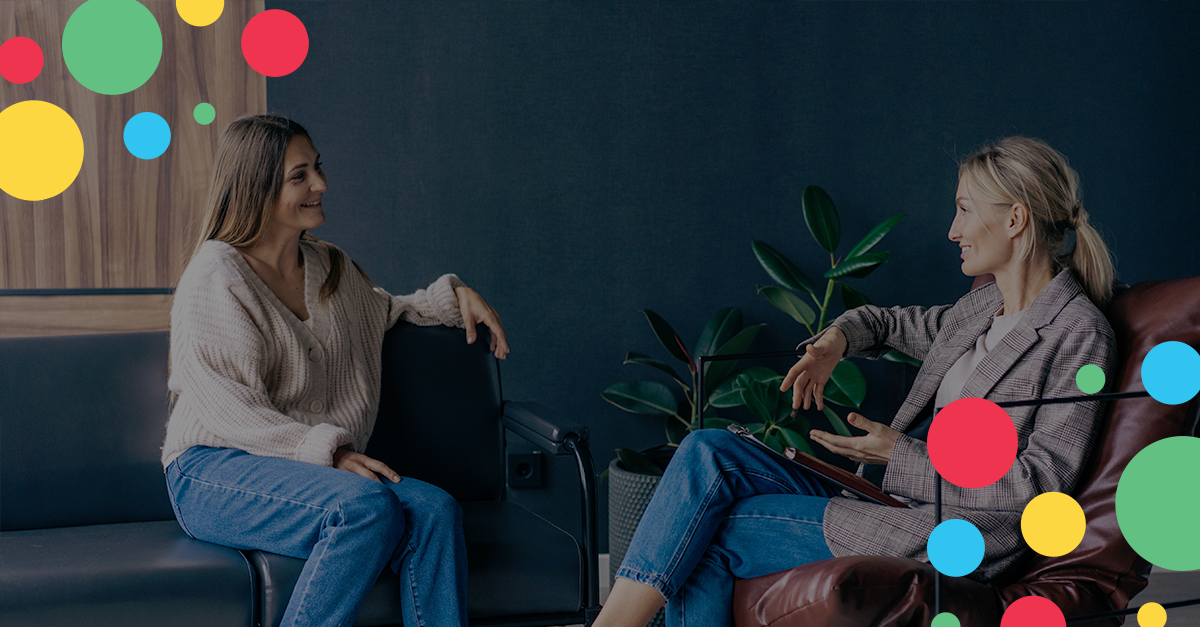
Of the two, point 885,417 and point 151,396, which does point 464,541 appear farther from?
point 885,417

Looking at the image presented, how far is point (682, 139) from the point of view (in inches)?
105

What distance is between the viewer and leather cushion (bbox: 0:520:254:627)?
135cm

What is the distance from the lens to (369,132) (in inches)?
100.0

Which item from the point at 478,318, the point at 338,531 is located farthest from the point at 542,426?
the point at 338,531

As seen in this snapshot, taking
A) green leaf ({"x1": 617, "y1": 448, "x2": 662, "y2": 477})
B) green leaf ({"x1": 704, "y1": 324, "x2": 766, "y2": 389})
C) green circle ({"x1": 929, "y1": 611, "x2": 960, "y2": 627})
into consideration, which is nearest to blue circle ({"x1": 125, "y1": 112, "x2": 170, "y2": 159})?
green leaf ({"x1": 617, "y1": 448, "x2": 662, "y2": 477})

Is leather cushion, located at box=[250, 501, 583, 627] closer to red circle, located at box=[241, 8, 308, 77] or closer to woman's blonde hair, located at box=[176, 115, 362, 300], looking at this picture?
woman's blonde hair, located at box=[176, 115, 362, 300]

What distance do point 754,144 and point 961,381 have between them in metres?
1.26

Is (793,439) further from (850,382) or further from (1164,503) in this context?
(1164,503)

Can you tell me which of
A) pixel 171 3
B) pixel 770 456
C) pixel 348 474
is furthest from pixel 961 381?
pixel 171 3

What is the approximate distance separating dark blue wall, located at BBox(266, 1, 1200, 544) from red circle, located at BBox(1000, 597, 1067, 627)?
151 cm

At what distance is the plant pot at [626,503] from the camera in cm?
225

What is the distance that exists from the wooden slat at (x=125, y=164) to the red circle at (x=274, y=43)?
2 centimetres
